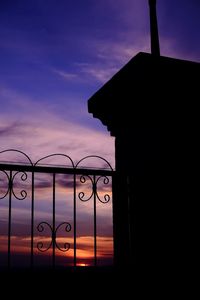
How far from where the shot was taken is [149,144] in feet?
15.4

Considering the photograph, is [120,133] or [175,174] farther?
[120,133]

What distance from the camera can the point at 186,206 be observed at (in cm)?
441

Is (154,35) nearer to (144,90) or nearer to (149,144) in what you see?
(144,90)

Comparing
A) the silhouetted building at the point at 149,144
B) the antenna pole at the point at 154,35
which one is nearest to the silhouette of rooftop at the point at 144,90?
the silhouetted building at the point at 149,144

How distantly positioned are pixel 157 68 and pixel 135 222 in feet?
5.98

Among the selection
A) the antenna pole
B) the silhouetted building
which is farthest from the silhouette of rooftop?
the antenna pole

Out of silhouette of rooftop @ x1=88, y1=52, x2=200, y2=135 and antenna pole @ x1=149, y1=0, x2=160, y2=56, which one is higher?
antenna pole @ x1=149, y1=0, x2=160, y2=56

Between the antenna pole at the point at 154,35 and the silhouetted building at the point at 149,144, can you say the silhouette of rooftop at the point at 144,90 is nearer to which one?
the silhouetted building at the point at 149,144

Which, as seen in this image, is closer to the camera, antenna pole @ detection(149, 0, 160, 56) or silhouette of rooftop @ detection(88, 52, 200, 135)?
silhouette of rooftop @ detection(88, 52, 200, 135)

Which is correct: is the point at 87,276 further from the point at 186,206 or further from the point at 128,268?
the point at 186,206

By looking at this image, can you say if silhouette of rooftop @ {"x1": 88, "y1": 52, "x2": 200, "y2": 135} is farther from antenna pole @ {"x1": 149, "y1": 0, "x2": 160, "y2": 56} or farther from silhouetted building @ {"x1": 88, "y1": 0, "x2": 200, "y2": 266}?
antenna pole @ {"x1": 149, "y1": 0, "x2": 160, "y2": 56}

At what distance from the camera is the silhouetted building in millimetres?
4496

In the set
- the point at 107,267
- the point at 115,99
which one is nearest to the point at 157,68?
the point at 115,99

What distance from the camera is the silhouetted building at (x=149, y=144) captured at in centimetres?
450
